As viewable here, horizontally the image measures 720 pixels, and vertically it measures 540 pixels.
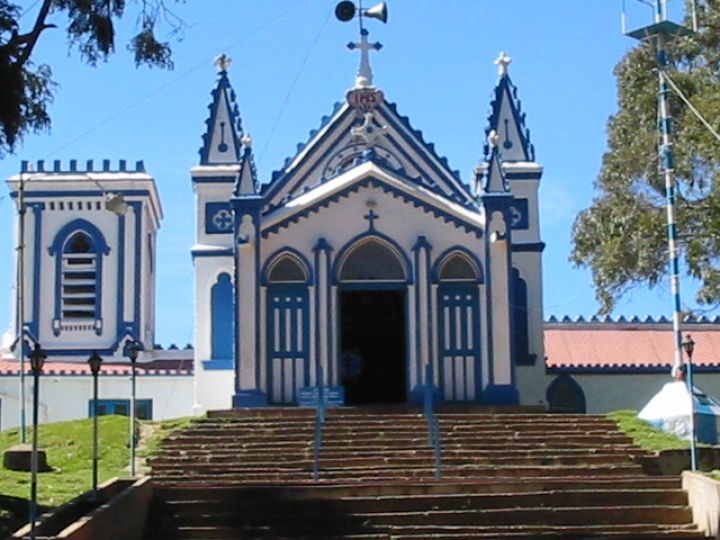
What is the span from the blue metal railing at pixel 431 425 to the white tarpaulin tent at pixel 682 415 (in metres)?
4.27

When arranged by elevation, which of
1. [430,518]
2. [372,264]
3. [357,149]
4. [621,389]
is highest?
[357,149]

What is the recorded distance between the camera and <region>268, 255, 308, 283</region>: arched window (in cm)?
3145

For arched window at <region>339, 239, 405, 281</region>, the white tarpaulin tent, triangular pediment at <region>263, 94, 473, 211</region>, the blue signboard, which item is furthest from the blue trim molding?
the white tarpaulin tent

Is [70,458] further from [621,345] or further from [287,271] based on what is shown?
[621,345]

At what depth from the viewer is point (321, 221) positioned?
3161 centimetres

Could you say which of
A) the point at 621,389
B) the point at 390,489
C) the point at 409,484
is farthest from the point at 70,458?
the point at 621,389

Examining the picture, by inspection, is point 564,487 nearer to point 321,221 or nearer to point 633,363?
point 321,221

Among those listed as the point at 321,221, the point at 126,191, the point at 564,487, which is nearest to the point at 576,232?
the point at 321,221

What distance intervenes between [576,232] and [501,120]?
3.61m

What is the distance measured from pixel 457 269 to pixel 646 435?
6.58 metres

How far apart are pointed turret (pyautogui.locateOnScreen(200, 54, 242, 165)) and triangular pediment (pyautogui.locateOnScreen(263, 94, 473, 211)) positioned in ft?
5.31

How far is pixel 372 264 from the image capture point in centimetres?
3166

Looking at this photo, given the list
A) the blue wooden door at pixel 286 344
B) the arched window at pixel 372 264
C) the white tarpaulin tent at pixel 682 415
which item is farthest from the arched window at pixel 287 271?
the white tarpaulin tent at pixel 682 415

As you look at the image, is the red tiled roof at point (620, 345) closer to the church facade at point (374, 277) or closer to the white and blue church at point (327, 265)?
the white and blue church at point (327, 265)
